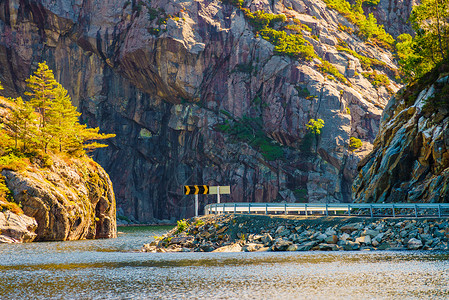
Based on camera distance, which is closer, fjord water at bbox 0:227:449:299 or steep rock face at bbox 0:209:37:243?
fjord water at bbox 0:227:449:299

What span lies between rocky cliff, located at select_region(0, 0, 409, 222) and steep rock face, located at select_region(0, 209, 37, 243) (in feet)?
197

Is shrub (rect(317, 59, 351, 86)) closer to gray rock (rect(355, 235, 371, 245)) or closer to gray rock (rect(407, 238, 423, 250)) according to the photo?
gray rock (rect(355, 235, 371, 245))

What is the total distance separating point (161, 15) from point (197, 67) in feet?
45.5

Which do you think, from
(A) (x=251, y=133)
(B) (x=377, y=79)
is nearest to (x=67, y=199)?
(A) (x=251, y=133)

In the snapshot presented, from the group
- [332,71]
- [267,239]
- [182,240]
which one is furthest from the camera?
[332,71]

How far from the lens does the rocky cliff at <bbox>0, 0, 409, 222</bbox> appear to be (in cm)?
10156

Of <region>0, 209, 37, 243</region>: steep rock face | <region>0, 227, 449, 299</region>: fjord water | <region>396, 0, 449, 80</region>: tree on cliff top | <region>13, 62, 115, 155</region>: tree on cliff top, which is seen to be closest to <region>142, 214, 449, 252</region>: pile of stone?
<region>0, 227, 449, 299</region>: fjord water

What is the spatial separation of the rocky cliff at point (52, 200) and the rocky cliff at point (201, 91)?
143 ft

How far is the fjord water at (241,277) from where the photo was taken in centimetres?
1600

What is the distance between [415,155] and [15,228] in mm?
37987

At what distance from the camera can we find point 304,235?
32.9m

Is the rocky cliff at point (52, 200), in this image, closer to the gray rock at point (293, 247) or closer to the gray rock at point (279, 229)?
the gray rock at point (279, 229)

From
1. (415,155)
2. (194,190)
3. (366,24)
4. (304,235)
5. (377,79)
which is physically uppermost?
(366,24)

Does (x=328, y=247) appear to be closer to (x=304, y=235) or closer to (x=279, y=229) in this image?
(x=304, y=235)
